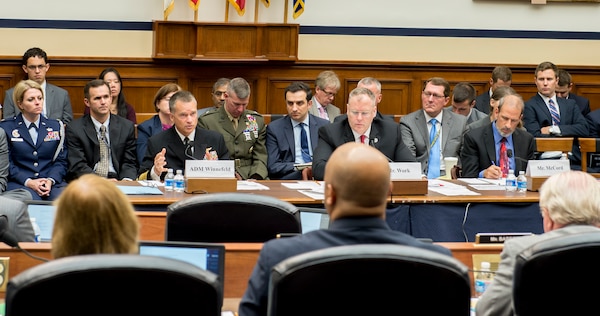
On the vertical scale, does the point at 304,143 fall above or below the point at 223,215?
above

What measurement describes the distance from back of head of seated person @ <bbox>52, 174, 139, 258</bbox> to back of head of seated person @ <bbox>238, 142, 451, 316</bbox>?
45cm

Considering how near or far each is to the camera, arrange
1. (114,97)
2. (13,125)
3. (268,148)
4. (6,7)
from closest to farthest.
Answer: (13,125) < (268,148) < (114,97) < (6,7)

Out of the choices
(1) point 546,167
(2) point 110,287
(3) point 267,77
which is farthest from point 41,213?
(3) point 267,77

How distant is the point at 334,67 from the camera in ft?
36.1

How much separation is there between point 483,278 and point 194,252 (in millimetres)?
1234

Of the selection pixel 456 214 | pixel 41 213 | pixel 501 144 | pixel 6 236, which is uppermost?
pixel 501 144

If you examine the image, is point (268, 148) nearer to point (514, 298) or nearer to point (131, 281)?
point (514, 298)

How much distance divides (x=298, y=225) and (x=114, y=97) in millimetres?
5634

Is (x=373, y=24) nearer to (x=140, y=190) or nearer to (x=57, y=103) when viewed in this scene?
(x=57, y=103)

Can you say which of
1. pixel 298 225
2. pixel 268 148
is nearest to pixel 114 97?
pixel 268 148

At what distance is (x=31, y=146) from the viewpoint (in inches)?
292

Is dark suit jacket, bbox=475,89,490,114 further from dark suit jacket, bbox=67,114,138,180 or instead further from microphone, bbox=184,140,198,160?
microphone, bbox=184,140,198,160

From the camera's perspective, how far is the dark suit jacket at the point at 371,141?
7.23 metres

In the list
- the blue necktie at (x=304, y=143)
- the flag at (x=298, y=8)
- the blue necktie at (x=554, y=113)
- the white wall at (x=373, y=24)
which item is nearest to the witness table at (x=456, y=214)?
the blue necktie at (x=304, y=143)
